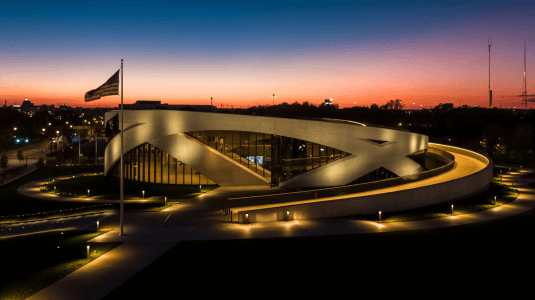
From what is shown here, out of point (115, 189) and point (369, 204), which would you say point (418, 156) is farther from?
point (115, 189)

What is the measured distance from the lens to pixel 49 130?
12119 centimetres

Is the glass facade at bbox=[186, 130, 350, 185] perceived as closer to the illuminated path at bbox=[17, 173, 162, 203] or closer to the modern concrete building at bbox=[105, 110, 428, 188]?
the modern concrete building at bbox=[105, 110, 428, 188]

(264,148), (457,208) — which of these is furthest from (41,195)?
(457,208)

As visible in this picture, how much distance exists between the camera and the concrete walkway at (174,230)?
12.3m

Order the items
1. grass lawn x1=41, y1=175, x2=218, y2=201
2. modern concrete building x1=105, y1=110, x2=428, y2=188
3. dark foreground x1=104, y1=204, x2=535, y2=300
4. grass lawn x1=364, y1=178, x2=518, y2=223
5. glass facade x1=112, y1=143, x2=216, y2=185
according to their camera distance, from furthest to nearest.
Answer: glass facade x1=112, y1=143, x2=216, y2=185
modern concrete building x1=105, y1=110, x2=428, y2=188
grass lawn x1=41, y1=175, x2=218, y2=201
grass lawn x1=364, y1=178, x2=518, y2=223
dark foreground x1=104, y1=204, x2=535, y2=300

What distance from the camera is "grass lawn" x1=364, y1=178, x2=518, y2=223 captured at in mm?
21500

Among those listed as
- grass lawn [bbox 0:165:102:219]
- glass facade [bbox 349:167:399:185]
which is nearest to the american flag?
grass lawn [bbox 0:165:102:219]

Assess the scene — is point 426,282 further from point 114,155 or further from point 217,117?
point 114,155

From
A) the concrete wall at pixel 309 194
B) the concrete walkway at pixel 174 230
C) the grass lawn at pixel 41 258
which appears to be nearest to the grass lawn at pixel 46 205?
the concrete walkway at pixel 174 230

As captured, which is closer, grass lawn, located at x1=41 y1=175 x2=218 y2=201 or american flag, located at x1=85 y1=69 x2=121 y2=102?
american flag, located at x1=85 y1=69 x2=121 y2=102

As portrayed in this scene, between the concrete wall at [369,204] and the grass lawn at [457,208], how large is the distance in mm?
543

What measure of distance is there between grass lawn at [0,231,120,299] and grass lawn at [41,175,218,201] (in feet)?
36.0

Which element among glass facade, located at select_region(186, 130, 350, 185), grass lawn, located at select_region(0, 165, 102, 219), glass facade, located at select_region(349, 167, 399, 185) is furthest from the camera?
glass facade, located at select_region(349, 167, 399, 185)

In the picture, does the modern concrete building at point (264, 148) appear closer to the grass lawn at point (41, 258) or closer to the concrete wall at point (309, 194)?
the concrete wall at point (309, 194)
